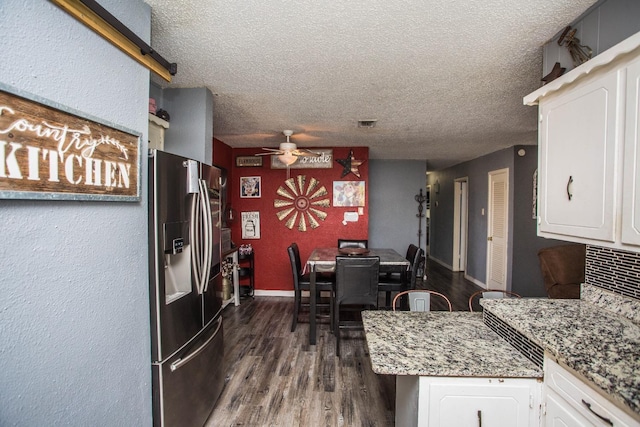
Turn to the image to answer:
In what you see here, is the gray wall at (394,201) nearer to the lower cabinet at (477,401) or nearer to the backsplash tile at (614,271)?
the backsplash tile at (614,271)

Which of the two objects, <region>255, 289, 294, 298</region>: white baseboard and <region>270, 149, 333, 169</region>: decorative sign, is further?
<region>255, 289, 294, 298</region>: white baseboard

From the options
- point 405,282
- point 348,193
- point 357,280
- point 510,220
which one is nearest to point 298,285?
point 357,280

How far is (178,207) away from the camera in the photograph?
1.55 metres

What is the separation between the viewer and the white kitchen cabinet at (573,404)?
927mm

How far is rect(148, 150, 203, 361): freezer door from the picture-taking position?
4.63 feet

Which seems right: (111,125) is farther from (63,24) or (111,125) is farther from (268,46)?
(268,46)

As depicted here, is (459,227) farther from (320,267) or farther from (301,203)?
(320,267)

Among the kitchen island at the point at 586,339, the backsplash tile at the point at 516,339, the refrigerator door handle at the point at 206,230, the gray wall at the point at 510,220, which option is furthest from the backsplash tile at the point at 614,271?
the gray wall at the point at 510,220

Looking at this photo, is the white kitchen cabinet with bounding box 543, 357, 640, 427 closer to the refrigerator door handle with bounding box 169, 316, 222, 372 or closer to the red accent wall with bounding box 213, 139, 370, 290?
the refrigerator door handle with bounding box 169, 316, 222, 372

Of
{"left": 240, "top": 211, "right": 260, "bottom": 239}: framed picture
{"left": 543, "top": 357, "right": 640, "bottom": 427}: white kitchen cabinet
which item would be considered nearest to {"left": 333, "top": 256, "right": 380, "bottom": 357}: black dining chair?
{"left": 543, "top": 357, "right": 640, "bottom": 427}: white kitchen cabinet

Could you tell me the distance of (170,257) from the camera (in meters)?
1.64

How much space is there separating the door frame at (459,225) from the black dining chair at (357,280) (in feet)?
13.9

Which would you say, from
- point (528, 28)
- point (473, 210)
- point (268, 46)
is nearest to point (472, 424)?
point (528, 28)

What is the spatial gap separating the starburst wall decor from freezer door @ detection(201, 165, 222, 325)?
260 centimetres
